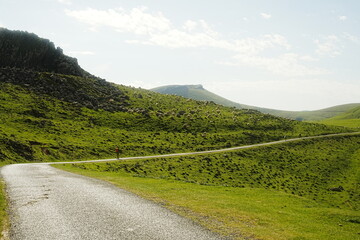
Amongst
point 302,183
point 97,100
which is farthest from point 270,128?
point 97,100

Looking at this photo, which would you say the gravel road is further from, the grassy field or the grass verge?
the grassy field

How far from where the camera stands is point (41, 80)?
368ft

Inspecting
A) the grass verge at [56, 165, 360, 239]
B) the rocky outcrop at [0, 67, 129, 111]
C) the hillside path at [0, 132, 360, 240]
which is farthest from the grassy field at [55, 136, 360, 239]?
the rocky outcrop at [0, 67, 129, 111]

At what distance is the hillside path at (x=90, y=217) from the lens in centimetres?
1304

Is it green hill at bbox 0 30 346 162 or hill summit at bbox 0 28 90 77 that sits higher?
hill summit at bbox 0 28 90 77

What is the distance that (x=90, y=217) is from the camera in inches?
607

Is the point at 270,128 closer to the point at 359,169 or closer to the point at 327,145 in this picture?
the point at 327,145

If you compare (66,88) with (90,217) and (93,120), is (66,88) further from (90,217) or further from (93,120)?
(90,217)

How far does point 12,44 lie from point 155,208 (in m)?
132

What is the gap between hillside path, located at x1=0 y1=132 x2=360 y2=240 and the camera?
1304cm

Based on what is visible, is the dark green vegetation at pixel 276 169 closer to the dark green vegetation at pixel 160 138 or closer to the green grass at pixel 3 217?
the dark green vegetation at pixel 160 138

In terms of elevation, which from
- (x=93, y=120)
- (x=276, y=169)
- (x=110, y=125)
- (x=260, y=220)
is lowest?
(x=276, y=169)

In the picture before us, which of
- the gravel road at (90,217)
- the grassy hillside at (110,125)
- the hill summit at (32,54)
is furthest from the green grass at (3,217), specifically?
the hill summit at (32,54)

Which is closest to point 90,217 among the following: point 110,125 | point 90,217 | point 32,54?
point 90,217
